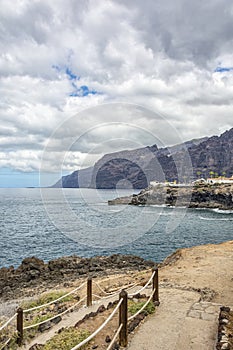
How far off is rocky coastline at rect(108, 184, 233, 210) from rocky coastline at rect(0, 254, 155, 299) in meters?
68.7

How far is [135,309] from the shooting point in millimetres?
9258

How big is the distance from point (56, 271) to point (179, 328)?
17.2m

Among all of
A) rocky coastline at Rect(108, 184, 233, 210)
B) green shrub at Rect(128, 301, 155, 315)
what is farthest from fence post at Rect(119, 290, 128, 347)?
rocky coastline at Rect(108, 184, 233, 210)

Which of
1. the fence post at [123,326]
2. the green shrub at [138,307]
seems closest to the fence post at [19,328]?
the fence post at [123,326]

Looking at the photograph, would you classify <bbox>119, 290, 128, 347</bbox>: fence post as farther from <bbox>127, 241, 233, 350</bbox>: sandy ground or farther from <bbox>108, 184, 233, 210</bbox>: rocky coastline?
<bbox>108, 184, 233, 210</bbox>: rocky coastline

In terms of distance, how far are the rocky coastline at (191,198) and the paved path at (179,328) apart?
82418mm

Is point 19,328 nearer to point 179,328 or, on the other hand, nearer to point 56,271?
point 179,328

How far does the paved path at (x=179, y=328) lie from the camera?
23.9ft

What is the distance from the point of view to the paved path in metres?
7.27

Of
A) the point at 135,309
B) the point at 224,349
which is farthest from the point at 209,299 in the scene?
the point at 224,349

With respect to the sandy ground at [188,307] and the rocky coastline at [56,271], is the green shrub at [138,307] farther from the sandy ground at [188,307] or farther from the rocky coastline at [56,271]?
the rocky coastline at [56,271]

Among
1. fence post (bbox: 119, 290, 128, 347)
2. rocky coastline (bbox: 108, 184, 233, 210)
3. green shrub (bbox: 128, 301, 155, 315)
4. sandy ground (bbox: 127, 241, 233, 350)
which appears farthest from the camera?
rocky coastline (bbox: 108, 184, 233, 210)

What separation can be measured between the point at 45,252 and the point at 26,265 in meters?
11.0

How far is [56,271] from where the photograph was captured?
77.9 feet
